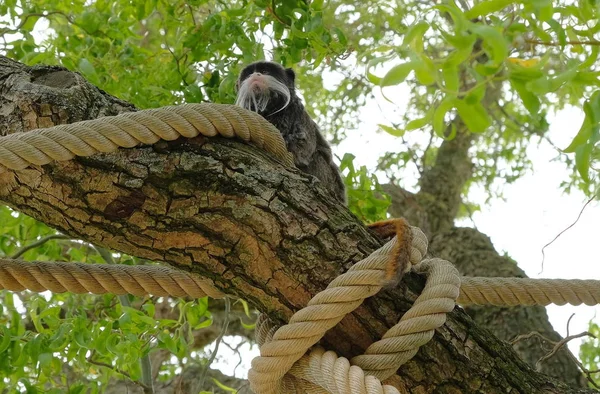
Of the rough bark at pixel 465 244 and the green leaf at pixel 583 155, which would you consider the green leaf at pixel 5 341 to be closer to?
the green leaf at pixel 583 155

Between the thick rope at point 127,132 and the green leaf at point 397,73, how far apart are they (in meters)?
0.71

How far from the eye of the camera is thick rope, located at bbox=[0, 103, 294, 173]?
58.6 inches

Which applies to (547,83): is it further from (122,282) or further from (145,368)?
(145,368)

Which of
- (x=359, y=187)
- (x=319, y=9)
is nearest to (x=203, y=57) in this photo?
(x=319, y=9)

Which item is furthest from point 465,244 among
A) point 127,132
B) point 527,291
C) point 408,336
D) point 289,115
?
point 127,132

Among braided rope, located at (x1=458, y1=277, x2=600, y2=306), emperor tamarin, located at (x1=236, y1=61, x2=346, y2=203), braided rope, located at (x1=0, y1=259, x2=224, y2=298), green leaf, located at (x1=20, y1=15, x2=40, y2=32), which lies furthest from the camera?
emperor tamarin, located at (x1=236, y1=61, x2=346, y2=203)

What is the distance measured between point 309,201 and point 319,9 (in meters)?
1.22

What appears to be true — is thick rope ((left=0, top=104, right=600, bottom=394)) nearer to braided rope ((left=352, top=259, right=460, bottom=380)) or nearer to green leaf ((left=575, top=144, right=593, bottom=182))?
braided rope ((left=352, top=259, right=460, bottom=380))

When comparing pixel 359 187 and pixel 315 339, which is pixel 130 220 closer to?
pixel 315 339

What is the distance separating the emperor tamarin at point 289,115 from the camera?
10.8 ft

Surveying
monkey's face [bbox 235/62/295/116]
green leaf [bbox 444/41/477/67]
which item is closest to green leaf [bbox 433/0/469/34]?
green leaf [bbox 444/41/477/67]

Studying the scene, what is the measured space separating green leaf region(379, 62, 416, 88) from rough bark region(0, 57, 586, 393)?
61cm

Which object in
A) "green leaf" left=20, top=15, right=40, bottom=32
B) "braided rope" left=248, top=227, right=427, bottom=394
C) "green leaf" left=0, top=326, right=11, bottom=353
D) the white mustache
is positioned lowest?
"green leaf" left=0, top=326, right=11, bottom=353

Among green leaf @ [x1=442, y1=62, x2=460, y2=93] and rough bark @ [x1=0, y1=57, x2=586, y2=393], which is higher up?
green leaf @ [x1=442, y1=62, x2=460, y2=93]
